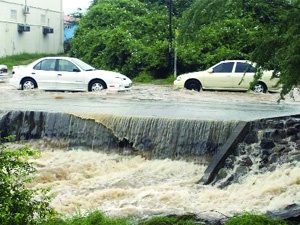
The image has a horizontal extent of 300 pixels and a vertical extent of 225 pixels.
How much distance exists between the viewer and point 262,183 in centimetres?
990

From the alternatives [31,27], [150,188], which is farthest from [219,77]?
[31,27]

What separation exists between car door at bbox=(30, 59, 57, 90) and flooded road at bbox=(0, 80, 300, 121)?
67cm

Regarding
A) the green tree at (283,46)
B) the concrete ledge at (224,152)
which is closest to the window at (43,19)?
the concrete ledge at (224,152)

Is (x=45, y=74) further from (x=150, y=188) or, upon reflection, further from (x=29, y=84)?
(x=150, y=188)

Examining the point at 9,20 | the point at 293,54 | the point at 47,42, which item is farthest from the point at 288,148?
the point at 47,42

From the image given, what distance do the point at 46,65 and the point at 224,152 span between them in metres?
12.1

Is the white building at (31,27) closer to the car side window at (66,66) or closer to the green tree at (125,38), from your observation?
the green tree at (125,38)

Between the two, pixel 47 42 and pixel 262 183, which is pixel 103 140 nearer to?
pixel 262 183

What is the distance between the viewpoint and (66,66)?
21406 millimetres

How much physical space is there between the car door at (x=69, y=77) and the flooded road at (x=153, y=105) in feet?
Result: 2.81

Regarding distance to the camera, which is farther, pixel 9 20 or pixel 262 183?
pixel 9 20

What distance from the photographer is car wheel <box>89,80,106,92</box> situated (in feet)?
68.7

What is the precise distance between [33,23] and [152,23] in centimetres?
1160

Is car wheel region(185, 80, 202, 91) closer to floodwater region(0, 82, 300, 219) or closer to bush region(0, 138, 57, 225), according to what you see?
floodwater region(0, 82, 300, 219)
